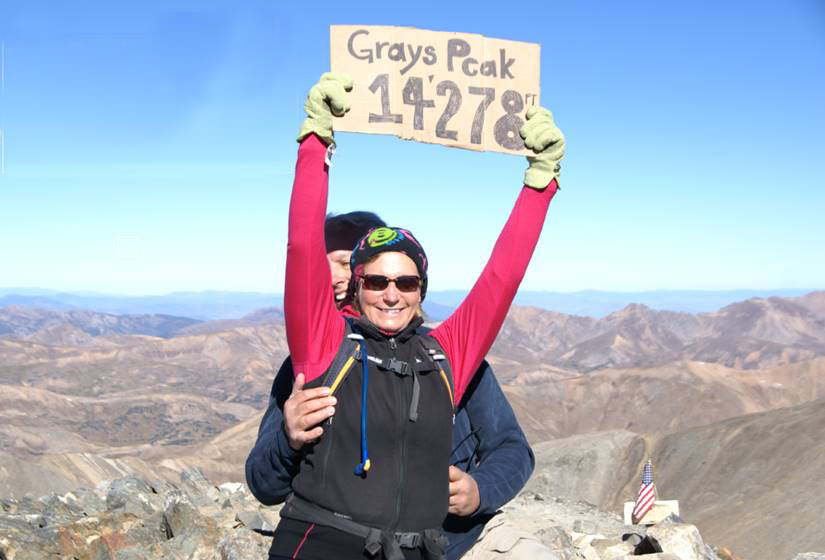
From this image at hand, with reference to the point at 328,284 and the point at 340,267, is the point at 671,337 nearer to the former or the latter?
the point at 340,267

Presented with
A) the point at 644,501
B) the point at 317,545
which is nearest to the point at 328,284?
the point at 317,545

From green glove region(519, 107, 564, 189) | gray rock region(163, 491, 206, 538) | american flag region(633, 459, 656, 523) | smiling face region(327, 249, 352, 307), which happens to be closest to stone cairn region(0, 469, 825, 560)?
gray rock region(163, 491, 206, 538)

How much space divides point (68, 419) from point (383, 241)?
100348 millimetres

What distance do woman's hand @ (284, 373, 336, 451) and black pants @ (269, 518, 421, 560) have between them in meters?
0.33

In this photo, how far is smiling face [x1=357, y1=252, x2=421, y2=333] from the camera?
2994mm

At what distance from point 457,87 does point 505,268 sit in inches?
37.6

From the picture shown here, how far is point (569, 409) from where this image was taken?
7025 centimetres

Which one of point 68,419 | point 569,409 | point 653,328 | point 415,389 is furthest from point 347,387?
point 653,328

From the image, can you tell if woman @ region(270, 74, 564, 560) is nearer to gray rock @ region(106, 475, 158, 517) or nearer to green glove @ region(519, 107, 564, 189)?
green glove @ region(519, 107, 564, 189)

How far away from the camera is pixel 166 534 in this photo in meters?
6.57

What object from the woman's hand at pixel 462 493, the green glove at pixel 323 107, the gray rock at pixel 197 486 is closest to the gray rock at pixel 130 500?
the gray rock at pixel 197 486

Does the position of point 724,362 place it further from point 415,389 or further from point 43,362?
point 415,389

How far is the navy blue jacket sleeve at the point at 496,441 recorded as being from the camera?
128 inches

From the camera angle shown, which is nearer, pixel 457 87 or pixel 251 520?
pixel 457 87
